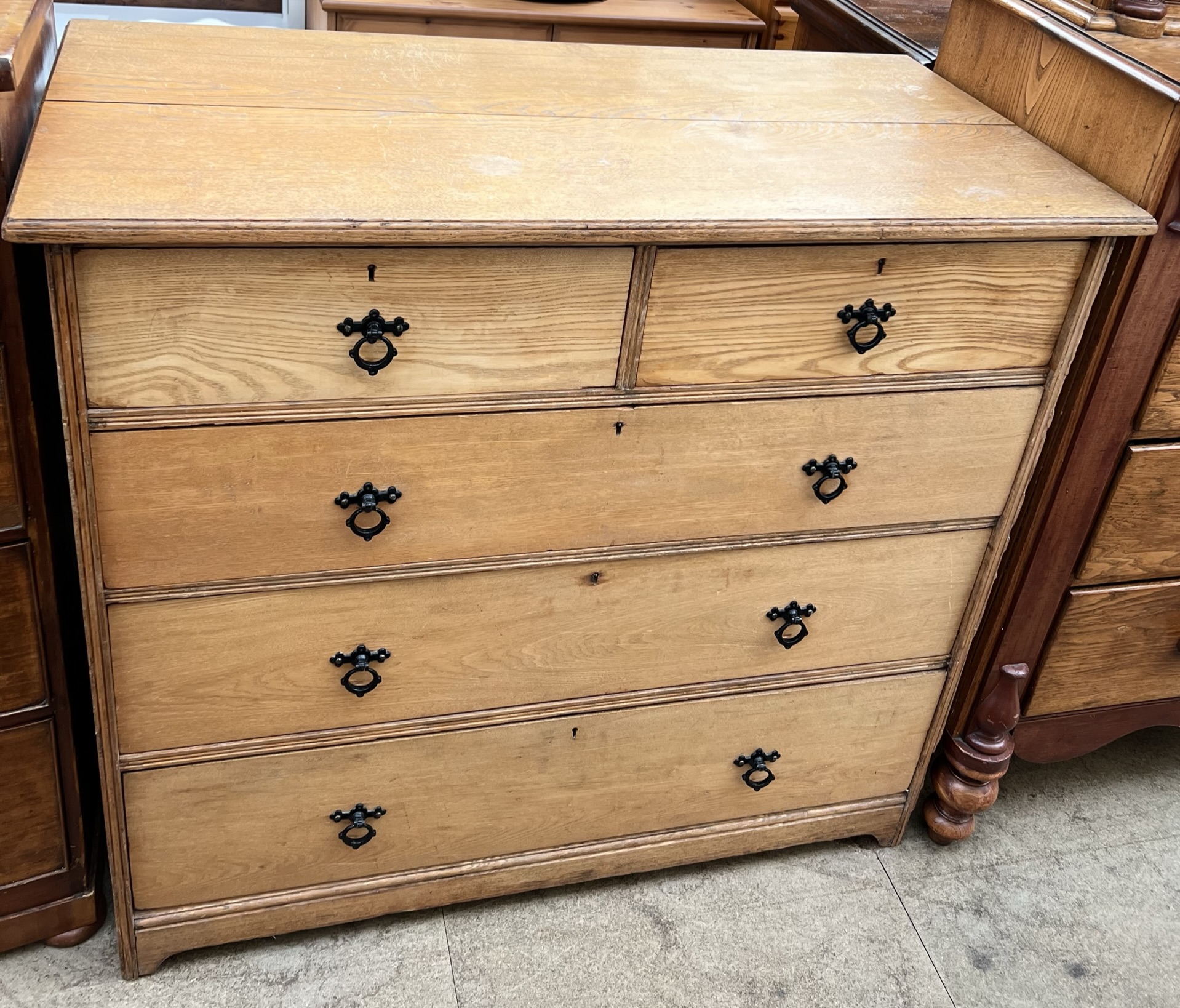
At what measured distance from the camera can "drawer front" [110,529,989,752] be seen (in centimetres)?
140

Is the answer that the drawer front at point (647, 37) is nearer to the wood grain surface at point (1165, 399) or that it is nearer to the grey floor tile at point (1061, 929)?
the wood grain surface at point (1165, 399)

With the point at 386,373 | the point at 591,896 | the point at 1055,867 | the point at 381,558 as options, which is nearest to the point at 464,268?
the point at 386,373

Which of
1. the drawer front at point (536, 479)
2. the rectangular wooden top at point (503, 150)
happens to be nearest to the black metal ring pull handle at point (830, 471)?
the drawer front at point (536, 479)

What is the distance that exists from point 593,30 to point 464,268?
1.86 meters

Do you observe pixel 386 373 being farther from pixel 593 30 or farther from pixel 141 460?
pixel 593 30

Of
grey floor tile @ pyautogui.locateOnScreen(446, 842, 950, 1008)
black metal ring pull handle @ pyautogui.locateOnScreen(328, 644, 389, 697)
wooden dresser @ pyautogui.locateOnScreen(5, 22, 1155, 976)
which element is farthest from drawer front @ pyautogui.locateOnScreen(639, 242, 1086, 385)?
grey floor tile @ pyautogui.locateOnScreen(446, 842, 950, 1008)

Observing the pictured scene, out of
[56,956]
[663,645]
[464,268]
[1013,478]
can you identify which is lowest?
[56,956]

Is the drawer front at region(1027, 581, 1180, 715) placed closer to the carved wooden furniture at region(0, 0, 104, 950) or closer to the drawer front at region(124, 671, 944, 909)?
the drawer front at region(124, 671, 944, 909)

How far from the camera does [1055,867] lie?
195cm

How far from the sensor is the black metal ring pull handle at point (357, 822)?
1.58 meters

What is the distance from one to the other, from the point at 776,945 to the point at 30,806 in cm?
106

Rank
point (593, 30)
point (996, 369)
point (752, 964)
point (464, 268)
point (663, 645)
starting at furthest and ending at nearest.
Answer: point (593, 30) → point (752, 964) → point (663, 645) → point (996, 369) → point (464, 268)

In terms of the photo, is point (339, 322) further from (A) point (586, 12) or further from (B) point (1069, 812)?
(A) point (586, 12)

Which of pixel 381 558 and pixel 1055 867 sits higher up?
pixel 381 558
